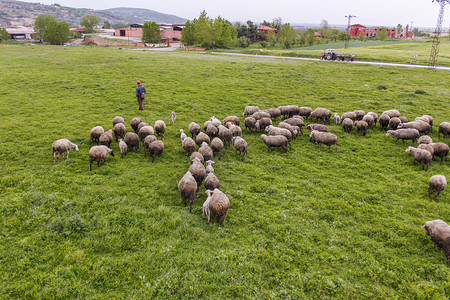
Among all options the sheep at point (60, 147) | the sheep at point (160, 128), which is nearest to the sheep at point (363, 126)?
the sheep at point (160, 128)

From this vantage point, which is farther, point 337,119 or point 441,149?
point 337,119

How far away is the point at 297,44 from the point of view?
97.4m

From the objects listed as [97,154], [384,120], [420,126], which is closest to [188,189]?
[97,154]

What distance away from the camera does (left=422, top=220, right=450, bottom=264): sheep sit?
7.48 meters

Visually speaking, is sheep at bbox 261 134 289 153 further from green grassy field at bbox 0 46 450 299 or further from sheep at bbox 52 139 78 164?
sheep at bbox 52 139 78 164

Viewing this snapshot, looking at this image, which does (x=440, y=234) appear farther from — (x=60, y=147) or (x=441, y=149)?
(x=60, y=147)

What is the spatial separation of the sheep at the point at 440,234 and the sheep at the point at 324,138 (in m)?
7.11

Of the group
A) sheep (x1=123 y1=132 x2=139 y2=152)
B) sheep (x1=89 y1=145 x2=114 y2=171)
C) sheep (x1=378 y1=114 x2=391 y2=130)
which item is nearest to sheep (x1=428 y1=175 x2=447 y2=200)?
sheep (x1=378 y1=114 x2=391 y2=130)

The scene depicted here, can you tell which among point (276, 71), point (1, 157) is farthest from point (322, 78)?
point (1, 157)

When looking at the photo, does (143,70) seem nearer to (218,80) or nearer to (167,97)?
(218,80)

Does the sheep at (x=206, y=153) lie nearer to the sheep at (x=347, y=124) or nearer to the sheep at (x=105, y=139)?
the sheep at (x=105, y=139)

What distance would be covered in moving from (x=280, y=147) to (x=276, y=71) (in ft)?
75.9

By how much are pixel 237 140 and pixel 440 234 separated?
357 inches

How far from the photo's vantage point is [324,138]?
1469cm
